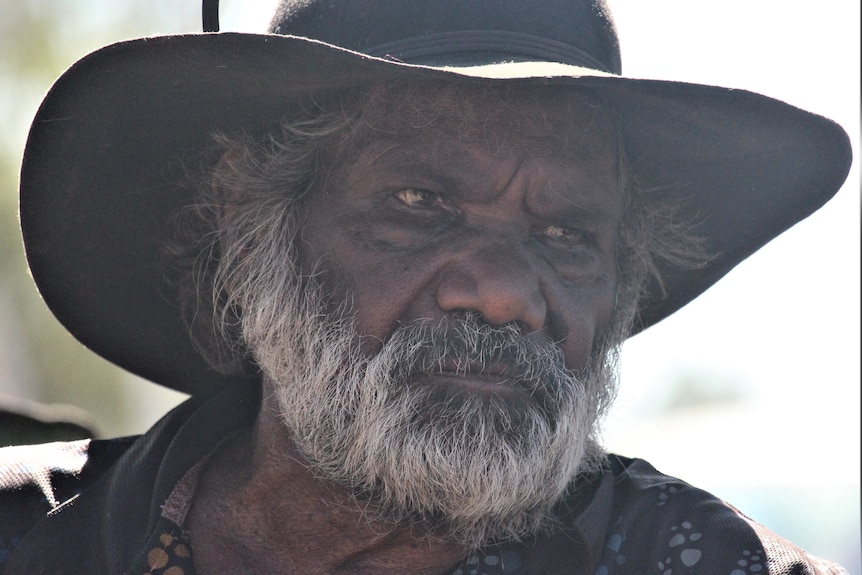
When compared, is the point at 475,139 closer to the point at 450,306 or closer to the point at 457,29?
the point at 457,29

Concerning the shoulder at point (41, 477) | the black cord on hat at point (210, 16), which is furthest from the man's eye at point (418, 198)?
the shoulder at point (41, 477)

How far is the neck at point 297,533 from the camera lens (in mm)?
2600

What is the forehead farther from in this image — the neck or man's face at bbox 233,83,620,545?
the neck

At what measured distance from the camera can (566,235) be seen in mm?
2705

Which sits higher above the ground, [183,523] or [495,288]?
[495,288]

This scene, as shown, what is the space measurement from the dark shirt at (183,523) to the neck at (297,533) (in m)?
0.08

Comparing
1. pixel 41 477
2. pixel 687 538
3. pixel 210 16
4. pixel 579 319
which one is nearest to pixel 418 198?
pixel 579 319

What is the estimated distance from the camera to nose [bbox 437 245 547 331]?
93.7 inches

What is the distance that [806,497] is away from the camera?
6.04m

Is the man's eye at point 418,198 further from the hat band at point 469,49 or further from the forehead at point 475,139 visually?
the hat band at point 469,49

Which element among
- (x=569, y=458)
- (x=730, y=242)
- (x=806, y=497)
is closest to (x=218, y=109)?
(x=569, y=458)

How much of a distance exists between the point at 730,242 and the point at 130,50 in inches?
71.2

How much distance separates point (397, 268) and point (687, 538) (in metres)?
0.91

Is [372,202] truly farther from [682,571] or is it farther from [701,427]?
[701,427]
